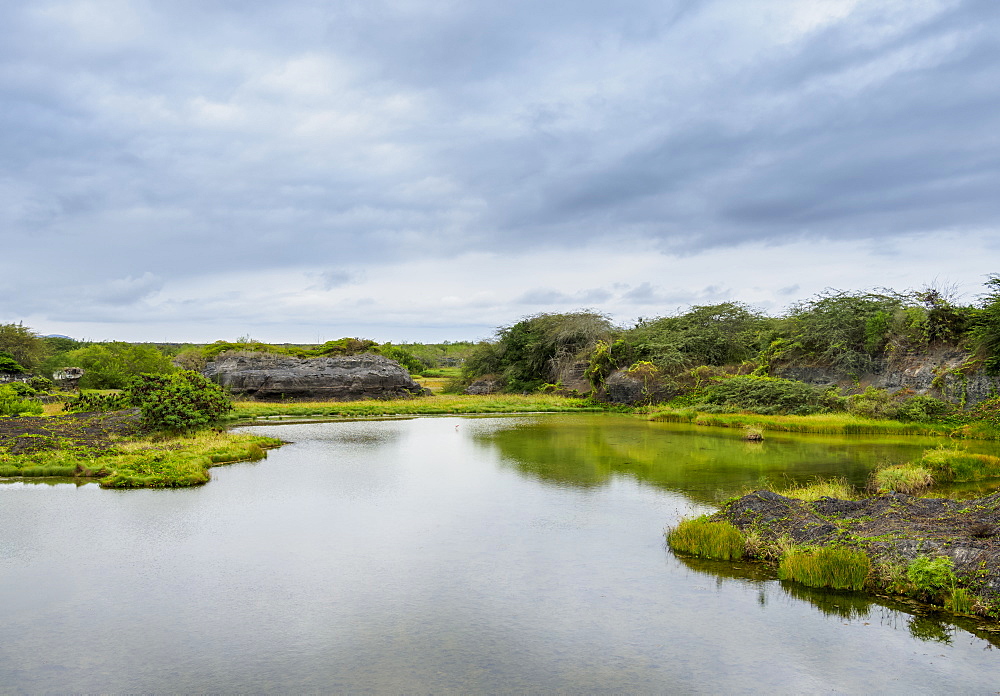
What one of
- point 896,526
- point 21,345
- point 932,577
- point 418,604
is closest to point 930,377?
point 896,526

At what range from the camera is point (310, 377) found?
44719mm

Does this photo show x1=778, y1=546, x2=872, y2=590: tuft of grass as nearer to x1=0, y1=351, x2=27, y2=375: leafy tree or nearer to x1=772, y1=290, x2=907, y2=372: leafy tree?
x1=772, y1=290, x2=907, y2=372: leafy tree

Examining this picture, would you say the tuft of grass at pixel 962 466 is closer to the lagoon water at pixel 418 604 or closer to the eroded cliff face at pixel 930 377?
the lagoon water at pixel 418 604

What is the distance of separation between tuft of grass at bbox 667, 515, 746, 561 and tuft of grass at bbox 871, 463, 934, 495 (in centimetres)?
554

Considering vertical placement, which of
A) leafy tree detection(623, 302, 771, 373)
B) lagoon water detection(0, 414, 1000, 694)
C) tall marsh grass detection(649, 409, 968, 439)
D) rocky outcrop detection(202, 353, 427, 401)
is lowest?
lagoon water detection(0, 414, 1000, 694)

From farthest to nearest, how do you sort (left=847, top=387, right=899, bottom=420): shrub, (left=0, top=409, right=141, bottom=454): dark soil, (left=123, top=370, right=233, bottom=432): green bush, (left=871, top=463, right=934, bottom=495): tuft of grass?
1. (left=847, top=387, right=899, bottom=420): shrub
2. (left=123, top=370, right=233, bottom=432): green bush
3. (left=0, top=409, right=141, bottom=454): dark soil
4. (left=871, top=463, right=934, bottom=495): tuft of grass

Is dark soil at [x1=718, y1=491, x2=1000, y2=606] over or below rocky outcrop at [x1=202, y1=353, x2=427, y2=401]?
below

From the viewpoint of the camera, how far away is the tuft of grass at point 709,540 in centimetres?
1027

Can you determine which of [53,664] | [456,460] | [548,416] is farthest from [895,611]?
[548,416]

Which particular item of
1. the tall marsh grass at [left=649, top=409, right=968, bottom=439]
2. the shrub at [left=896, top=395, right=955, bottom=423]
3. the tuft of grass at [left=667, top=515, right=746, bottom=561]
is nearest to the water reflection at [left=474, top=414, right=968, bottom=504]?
the tall marsh grass at [left=649, top=409, right=968, bottom=439]

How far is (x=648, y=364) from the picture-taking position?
41.6 m

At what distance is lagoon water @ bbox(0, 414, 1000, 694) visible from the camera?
654cm

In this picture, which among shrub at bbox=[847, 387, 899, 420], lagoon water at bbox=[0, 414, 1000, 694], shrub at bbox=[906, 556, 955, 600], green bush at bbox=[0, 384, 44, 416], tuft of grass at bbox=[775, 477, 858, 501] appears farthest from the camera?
green bush at bbox=[0, 384, 44, 416]

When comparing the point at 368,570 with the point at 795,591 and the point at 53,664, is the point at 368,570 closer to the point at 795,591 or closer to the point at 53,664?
the point at 53,664
